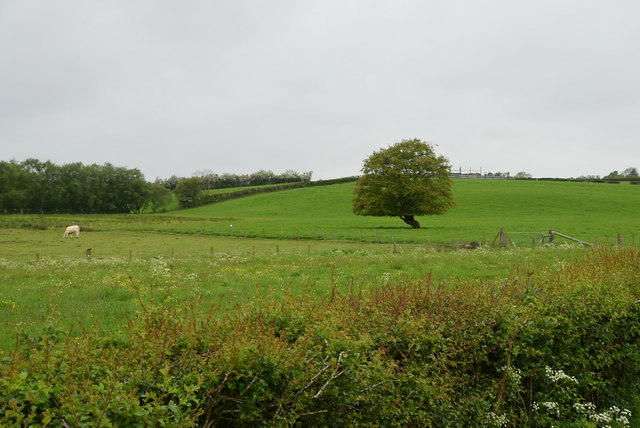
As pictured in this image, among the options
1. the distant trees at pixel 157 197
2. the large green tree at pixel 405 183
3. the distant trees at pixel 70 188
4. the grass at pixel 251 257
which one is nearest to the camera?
the grass at pixel 251 257

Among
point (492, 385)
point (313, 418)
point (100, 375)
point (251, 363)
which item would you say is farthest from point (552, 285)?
point (100, 375)

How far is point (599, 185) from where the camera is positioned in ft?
336

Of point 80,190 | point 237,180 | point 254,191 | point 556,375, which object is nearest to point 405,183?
point 556,375

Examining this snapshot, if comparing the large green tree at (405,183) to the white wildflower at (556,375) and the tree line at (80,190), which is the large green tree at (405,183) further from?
the tree line at (80,190)

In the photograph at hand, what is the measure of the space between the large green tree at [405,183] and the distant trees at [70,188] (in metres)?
74.1

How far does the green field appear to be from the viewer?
8977 millimetres

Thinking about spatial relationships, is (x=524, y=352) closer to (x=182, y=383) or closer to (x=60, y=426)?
(x=182, y=383)

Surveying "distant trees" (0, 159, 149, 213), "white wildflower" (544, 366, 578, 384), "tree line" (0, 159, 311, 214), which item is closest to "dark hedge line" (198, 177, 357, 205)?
"tree line" (0, 159, 311, 214)

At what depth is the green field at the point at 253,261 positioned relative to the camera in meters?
8.98

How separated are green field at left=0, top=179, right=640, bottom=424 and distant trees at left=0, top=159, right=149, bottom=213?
3822 centimetres

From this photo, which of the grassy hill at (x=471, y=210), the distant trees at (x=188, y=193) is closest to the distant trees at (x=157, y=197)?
the distant trees at (x=188, y=193)

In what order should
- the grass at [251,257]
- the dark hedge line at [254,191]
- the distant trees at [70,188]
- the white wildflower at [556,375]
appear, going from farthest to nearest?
the dark hedge line at [254,191], the distant trees at [70,188], the grass at [251,257], the white wildflower at [556,375]

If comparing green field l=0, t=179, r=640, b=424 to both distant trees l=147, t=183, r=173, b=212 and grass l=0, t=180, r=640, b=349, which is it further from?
distant trees l=147, t=183, r=173, b=212

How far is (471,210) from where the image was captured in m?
77.1
